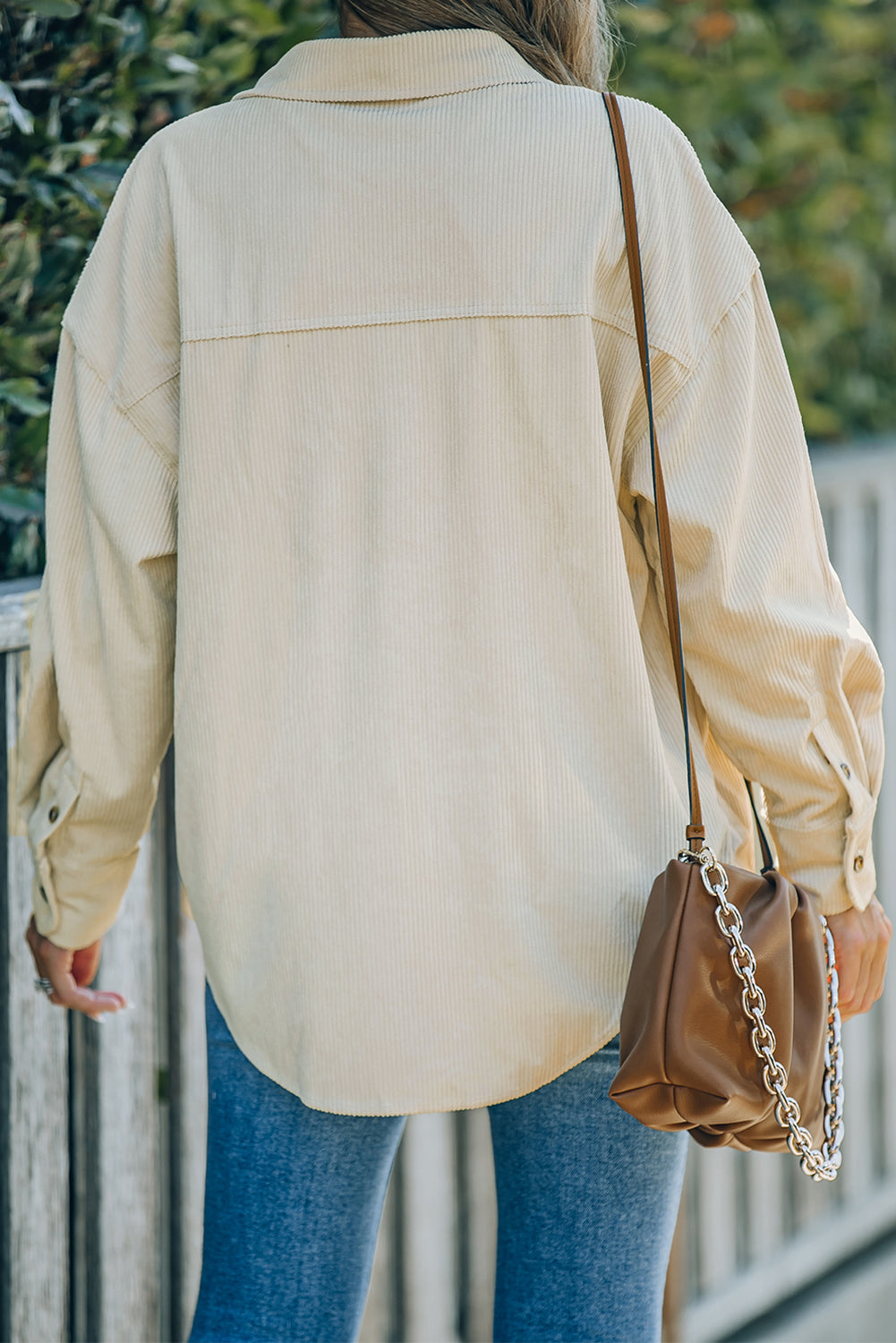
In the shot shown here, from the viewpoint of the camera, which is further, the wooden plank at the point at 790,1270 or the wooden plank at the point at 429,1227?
the wooden plank at the point at 790,1270

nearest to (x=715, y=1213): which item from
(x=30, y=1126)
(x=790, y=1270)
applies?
(x=790, y=1270)

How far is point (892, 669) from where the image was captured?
2844mm

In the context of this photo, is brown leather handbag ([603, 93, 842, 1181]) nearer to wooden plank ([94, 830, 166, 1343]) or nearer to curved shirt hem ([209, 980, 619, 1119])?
curved shirt hem ([209, 980, 619, 1119])

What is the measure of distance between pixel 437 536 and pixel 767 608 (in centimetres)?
28

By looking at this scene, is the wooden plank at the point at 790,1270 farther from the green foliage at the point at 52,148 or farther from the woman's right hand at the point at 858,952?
the green foliage at the point at 52,148

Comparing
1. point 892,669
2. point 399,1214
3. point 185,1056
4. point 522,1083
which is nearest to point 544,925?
point 522,1083

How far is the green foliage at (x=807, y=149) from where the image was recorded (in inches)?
102

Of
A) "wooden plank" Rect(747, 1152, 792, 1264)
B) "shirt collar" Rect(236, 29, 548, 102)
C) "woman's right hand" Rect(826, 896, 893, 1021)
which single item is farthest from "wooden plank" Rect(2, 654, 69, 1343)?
"wooden plank" Rect(747, 1152, 792, 1264)

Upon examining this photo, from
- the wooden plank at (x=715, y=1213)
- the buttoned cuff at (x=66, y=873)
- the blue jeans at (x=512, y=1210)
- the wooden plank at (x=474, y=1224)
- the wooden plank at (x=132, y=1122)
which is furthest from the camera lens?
the wooden plank at (x=715, y=1213)

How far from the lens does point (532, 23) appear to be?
50.2 inches

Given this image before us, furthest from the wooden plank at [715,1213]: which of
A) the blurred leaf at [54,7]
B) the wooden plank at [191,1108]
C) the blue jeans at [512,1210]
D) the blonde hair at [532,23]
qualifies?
the blurred leaf at [54,7]

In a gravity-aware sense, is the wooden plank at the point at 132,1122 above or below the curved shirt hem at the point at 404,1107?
below

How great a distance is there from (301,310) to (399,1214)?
140 cm

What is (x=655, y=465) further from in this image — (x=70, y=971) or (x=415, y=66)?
(x=70, y=971)
